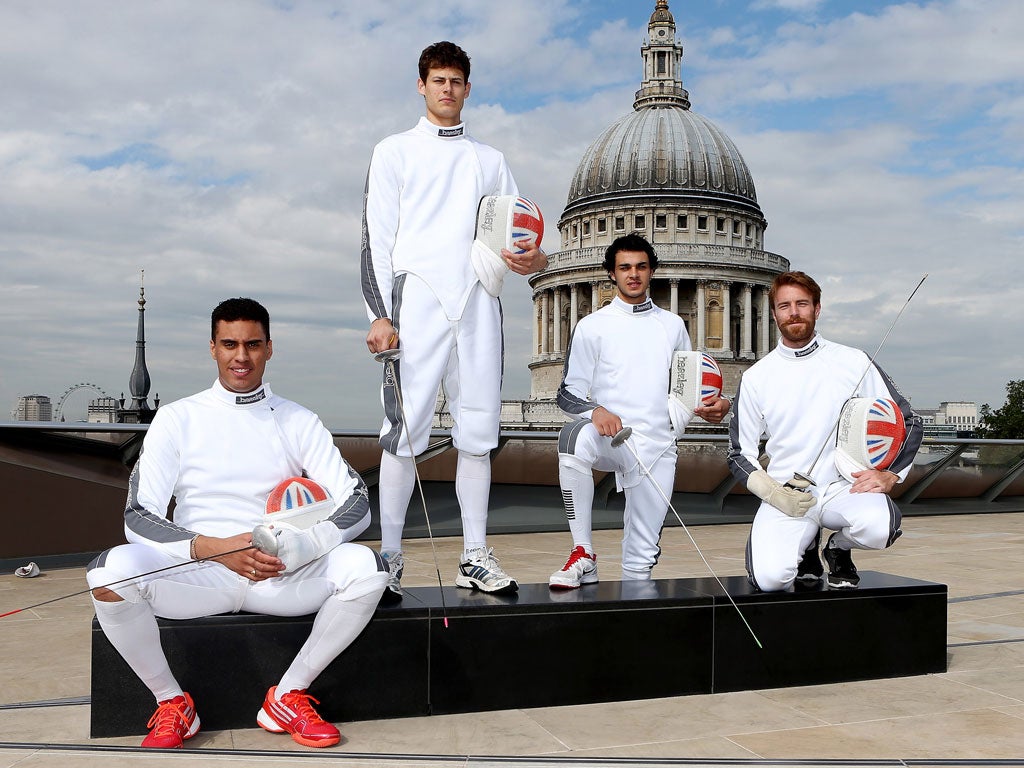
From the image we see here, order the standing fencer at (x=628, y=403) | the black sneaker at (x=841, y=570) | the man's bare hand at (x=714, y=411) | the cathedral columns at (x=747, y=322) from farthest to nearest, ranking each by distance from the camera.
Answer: the cathedral columns at (x=747, y=322)
the man's bare hand at (x=714, y=411)
the standing fencer at (x=628, y=403)
the black sneaker at (x=841, y=570)

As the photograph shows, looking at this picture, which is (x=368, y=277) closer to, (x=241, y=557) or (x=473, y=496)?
(x=473, y=496)

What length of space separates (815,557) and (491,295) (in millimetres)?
2128

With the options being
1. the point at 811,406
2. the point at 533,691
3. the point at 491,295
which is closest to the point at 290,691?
the point at 533,691

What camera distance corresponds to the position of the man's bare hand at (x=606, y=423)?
5.24 m

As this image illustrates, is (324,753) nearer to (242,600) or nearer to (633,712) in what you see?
(242,600)

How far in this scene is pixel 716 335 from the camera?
74.6 m

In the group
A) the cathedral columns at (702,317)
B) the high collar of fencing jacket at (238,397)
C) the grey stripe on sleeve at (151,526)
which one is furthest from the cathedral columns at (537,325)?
the grey stripe on sleeve at (151,526)

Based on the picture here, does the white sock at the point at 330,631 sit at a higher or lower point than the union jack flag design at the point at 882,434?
lower

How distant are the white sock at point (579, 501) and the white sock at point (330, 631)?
162cm

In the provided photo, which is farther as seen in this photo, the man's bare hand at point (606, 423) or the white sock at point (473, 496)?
the man's bare hand at point (606, 423)

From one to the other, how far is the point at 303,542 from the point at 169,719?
811 mm

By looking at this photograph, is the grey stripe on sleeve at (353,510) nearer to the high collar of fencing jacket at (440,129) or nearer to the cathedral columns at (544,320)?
the high collar of fencing jacket at (440,129)

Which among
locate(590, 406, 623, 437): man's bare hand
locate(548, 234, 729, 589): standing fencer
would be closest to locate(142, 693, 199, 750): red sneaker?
locate(548, 234, 729, 589): standing fencer

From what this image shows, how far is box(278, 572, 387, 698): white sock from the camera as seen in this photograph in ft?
12.9
